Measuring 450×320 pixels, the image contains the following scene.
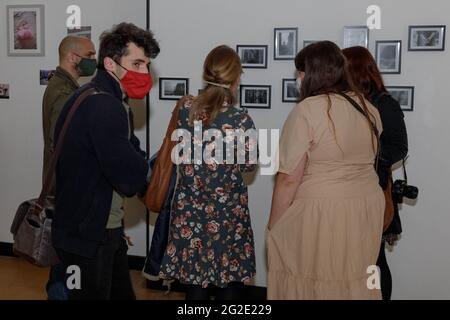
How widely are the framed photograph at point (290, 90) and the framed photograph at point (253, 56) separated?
0.19 meters

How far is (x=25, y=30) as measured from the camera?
4574mm

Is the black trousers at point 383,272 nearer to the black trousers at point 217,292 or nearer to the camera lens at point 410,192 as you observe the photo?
the camera lens at point 410,192

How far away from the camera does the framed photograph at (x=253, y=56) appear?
3562 mm

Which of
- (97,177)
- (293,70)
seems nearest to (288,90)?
(293,70)

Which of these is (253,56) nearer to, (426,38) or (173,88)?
(173,88)

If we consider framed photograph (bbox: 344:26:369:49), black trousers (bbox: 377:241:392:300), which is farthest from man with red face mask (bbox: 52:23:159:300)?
framed photograph (bbox: 344:26:369:49)

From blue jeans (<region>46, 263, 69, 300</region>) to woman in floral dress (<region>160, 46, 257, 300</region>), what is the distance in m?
0.54

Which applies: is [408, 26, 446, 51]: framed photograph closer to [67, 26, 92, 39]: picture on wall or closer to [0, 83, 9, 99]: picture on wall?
[67, 26, 92, 39]: picture on wall

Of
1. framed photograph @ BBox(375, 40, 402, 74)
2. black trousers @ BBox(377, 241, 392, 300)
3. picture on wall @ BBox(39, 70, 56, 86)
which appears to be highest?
framed photograph @ BBox(375, 40, 402, 74)

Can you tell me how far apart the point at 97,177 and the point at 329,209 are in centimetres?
97

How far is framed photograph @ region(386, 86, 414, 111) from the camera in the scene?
3.28m

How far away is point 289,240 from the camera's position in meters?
2.39
